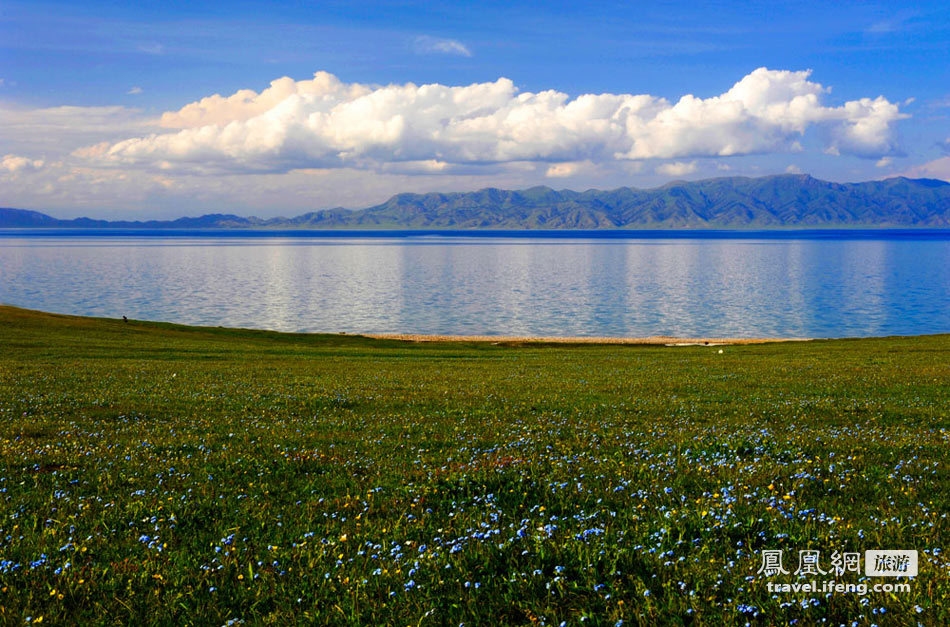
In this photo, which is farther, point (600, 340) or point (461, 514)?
point (600, 340)

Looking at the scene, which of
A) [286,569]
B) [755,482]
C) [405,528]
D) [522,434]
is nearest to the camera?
[286,569]

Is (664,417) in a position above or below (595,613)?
below

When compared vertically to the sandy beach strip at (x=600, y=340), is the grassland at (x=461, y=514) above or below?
above

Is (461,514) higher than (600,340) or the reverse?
higher

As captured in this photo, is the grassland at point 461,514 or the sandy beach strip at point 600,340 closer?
the grassland at point 461,514

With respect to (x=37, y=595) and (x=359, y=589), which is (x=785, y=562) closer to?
(x=359, y=589)

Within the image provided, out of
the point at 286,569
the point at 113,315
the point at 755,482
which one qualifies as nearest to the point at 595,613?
the point at 286,569

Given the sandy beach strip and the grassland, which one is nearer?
the grassland

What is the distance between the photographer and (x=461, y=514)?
812cm

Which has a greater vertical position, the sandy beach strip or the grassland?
the grassland

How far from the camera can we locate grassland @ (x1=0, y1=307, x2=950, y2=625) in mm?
5922

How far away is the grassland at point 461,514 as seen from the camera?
5.92 metres

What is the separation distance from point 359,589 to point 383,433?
345 inches

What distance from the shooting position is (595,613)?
5.68 meters
